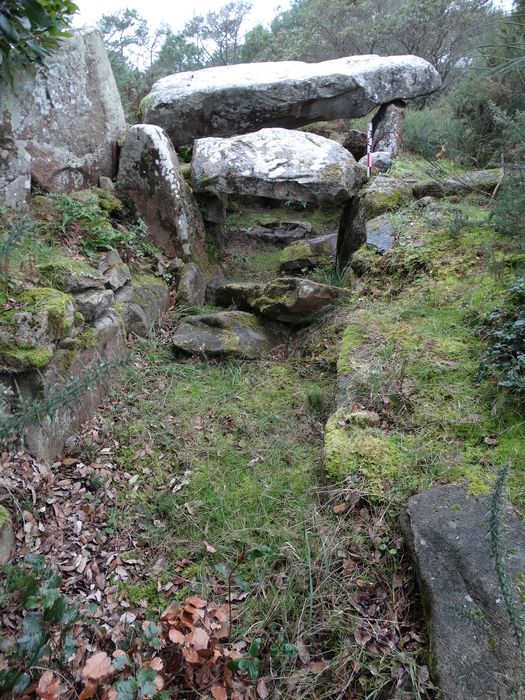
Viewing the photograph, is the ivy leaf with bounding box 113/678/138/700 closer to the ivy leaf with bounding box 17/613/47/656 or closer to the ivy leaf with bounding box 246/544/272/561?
the ivy leaf with bounding box 17/613/47/656

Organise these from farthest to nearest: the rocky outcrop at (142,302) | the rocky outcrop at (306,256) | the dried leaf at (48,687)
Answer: the rocky outcrop at (306,256)
the rocky outcrop at (142,302)
the dried leaf at (48,687)

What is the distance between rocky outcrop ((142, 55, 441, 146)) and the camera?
7.03 meters

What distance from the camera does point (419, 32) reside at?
42.0ft

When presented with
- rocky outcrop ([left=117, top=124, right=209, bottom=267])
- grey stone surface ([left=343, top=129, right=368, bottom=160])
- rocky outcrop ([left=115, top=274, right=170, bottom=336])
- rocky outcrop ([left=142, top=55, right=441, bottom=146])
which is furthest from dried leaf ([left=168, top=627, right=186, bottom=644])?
grey stone surface ([left=343, top=129, right=368, bottom=160])

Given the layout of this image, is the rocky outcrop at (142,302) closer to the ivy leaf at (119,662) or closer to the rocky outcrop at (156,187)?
the rocky outcrop at (156,187)

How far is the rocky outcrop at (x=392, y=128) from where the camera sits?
830 centimetres

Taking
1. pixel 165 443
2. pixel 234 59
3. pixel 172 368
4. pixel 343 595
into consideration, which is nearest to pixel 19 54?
pixel 172 368

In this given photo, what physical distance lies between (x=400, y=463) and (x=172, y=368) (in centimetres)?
245

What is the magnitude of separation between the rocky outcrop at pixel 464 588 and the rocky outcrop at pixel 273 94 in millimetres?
6479

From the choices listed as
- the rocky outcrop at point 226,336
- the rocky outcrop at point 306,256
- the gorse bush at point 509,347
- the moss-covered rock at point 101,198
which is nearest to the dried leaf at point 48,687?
the gorse bush at point 509,347

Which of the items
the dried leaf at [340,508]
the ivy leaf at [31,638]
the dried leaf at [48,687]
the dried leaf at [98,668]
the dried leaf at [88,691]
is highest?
the ivy leaf at [31,638]

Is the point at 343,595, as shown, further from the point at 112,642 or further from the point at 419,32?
the point at 419,32

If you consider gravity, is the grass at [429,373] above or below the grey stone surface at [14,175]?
below

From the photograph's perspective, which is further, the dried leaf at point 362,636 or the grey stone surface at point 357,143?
the grey stone surface at point 357,143
